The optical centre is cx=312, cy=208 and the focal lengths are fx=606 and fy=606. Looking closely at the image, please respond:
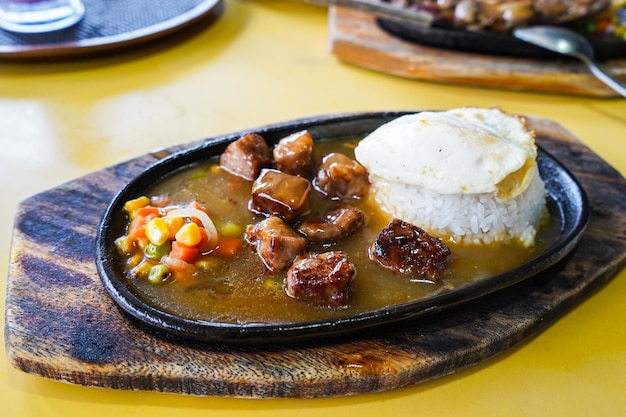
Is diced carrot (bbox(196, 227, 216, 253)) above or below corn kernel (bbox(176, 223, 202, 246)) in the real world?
below

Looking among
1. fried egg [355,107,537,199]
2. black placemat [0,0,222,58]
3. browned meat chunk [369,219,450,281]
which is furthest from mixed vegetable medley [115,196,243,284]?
black placemat [0,0,222,58]

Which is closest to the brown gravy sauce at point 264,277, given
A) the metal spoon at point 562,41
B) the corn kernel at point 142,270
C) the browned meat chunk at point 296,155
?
the corn kernel at point 142,270

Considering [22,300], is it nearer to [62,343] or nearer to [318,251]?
[62,343]

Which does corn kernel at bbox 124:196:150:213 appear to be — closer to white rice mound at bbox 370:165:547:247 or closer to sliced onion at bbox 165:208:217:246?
sliced onion at bbox 165:208:217:246

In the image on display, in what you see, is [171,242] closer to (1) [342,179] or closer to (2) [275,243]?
(2) [275,243]

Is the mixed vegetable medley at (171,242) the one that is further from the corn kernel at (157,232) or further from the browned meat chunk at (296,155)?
the browned meat chunk at (296,155)

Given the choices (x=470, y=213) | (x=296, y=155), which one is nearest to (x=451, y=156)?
(x=470, y=213)
